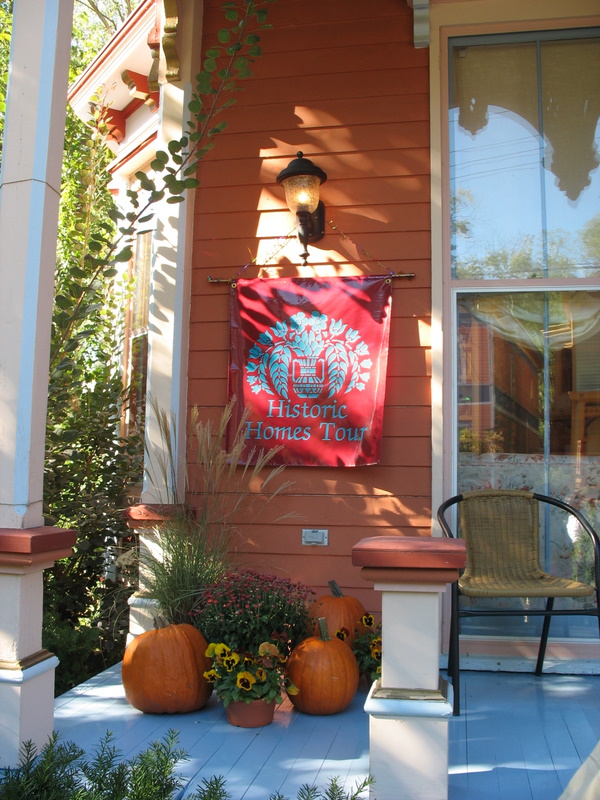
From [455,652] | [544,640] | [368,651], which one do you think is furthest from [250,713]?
[544,640]

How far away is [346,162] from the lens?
388 centimetres

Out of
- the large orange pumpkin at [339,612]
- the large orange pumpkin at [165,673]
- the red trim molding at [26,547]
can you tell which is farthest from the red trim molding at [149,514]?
the red trim molding at [26,547]

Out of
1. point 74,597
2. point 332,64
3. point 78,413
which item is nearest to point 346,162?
point 332,64

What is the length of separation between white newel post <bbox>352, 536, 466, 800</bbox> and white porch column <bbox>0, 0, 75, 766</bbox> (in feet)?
3.48

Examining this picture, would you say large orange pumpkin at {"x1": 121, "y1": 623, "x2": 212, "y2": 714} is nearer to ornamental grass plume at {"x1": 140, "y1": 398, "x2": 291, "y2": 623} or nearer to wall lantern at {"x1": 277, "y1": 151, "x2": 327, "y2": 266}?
ornamental grass plume at {"x1": 140, "y1": 398, "x2": 291, "y2": 623}

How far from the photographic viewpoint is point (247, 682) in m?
2.74

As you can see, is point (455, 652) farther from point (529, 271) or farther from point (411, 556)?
point (529, 271)

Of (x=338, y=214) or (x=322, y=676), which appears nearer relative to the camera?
(x=322, y=676)

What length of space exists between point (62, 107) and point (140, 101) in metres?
2.95

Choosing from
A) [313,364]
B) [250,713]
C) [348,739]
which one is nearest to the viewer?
[348,739]

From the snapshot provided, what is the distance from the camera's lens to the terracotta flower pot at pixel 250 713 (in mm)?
2756

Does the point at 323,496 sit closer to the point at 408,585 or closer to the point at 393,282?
the point at 393,282

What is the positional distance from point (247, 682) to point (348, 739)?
1.30ft

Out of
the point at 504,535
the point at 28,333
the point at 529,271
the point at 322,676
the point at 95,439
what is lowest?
the point at 322,676
